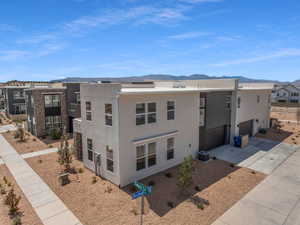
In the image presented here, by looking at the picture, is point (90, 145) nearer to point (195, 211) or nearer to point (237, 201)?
point (195, 211)

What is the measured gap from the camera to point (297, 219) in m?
8.42

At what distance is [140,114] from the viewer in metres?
11.5

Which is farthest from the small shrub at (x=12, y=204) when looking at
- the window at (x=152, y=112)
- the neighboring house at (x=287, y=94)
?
the neighboring house at (x=287, y=94)

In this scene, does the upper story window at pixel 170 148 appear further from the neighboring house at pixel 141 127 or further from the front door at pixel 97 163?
the front door at pixel 97 163

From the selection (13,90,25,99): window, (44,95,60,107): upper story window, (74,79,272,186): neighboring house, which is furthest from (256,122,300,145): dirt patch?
(13,90,25,99): window

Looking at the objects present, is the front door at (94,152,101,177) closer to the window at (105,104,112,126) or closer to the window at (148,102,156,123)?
the window at (105,104,112,126)

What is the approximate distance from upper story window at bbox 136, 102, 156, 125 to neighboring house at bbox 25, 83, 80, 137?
1380cm

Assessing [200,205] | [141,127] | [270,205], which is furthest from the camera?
[141,127]

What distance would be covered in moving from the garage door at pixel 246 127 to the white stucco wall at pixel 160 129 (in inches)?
325

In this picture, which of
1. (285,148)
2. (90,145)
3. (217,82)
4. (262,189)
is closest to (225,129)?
(217,82)

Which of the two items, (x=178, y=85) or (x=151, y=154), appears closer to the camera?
(x=151, y=154)

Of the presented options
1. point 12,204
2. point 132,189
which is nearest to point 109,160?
point 132,189

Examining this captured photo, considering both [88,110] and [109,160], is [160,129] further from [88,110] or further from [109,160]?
[88,110]

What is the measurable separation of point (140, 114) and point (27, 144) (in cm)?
1594
